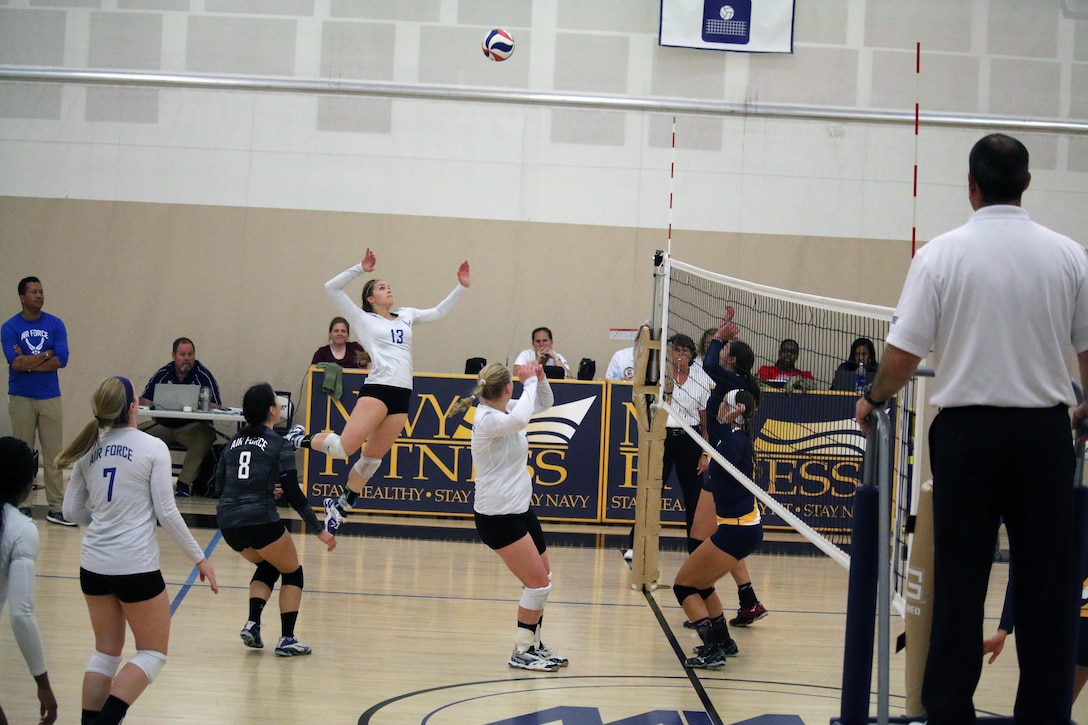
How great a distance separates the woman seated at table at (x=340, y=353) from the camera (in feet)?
38.2

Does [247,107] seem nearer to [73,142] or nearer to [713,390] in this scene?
[73,142]

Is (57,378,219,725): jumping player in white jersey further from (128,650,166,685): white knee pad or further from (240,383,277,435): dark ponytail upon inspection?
(240,383,277,435): dark ponytail

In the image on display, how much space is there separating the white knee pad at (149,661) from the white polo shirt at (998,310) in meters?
3.15

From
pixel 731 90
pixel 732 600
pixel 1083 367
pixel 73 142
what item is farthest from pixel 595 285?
pixel 1083 367

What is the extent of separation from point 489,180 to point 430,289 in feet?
4.92

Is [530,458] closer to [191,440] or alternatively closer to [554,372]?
[554,372]

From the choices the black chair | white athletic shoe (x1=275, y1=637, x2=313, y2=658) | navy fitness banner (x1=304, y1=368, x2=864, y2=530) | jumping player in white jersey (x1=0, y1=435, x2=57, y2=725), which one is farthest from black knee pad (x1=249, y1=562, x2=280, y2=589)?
the black chair

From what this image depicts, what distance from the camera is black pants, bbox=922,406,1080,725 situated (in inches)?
111

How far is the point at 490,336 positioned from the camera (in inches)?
510

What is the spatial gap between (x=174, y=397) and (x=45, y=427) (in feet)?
5.69

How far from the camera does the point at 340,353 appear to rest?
11.7 meters

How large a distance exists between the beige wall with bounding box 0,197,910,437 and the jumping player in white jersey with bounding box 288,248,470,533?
4534 millimetres

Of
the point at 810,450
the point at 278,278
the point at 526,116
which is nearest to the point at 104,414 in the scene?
the point at 810,450

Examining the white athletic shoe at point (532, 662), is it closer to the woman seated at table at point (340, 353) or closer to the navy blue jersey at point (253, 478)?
the navy blue jersey at point (253, 478)
